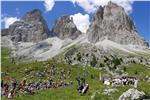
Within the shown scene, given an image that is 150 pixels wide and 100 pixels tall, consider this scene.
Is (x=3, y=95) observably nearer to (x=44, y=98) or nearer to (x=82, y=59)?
(x=44, y=98)

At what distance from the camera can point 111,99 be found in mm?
49812

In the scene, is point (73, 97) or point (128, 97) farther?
point (73, 97)

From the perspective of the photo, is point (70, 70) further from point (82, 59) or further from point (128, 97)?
point (128, 97)

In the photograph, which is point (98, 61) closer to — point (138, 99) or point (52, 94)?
point (52, 94)

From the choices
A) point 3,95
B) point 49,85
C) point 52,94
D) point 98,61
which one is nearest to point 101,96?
point 52,94

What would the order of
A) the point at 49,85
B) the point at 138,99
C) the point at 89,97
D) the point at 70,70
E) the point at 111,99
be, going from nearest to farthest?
the point at 138,99, the point at 111,99, the point at 89,97, the point at 49,85, the point at 70,70

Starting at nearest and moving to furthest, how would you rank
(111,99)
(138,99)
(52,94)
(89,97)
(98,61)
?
1. (138,99)
2. (111,99)
3. (89,97)
4. (52,94)
5. (98,61)

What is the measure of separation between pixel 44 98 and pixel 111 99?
37.7 ft

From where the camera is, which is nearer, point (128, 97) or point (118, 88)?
point (128, 97)

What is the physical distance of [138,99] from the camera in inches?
1752

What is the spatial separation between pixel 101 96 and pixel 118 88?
4.02 m

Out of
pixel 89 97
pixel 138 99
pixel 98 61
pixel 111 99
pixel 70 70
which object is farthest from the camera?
pixel 98 61

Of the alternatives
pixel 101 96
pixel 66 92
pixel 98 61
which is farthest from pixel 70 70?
pixel 101 96

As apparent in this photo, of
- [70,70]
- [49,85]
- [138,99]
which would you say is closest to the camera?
[138,99]
